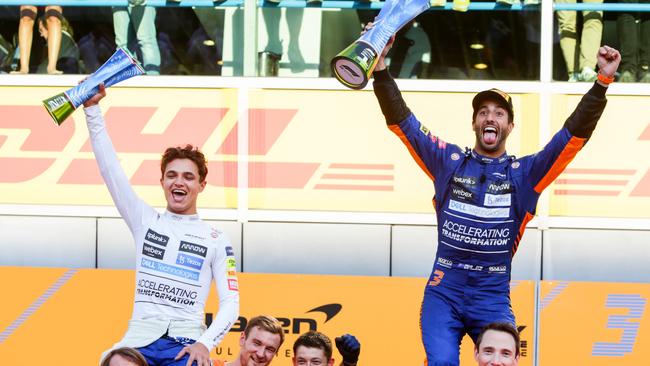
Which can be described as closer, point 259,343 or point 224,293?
point 224,293

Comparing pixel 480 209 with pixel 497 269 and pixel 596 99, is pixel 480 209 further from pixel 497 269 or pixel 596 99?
pixel 596 99

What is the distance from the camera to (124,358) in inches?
139

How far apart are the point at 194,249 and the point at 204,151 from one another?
2.52m

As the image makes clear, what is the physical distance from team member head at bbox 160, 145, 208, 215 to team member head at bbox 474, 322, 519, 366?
4.21 feet

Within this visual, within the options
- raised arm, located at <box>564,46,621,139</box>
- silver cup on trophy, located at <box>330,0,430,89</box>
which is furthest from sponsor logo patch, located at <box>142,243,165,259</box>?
raised arm, located at <box>564,46,621,139</box>

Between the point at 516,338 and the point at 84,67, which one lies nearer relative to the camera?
the point at 516,338

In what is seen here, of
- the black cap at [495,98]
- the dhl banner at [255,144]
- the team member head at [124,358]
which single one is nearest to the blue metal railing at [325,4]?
the dhl banner at [255,144]

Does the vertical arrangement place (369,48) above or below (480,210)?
above

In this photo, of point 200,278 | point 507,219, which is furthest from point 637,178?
point 200,278

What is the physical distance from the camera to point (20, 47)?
6.77 metres

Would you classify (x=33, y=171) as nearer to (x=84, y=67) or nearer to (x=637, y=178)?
(x=84, y=67)

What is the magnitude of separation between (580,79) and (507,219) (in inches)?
100

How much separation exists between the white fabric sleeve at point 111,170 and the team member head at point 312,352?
0.97m

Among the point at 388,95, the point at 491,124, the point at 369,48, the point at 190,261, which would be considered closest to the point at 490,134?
the point at 491,124
